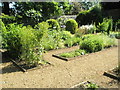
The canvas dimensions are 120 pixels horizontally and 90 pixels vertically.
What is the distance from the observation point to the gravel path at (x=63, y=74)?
4.04 metres

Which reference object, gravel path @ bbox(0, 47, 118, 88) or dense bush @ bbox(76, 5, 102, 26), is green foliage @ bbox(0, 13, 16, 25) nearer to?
gravel path @ bbox(0, 47, 118, 88)

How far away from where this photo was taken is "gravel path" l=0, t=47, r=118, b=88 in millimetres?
4039

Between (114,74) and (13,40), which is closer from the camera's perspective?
(114,74)

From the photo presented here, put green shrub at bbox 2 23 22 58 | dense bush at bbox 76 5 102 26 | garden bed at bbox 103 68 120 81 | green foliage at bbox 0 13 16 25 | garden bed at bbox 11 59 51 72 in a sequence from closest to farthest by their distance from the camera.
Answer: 1. garden bed at bbox 103 68 120 81
2. garden bed at bbox 11 59 51 72
3. green shrub at bbox 2 23 22 58
4. green foliage at bbox 0 13 16 25
5. dense bush at bbox 76 5 102 26

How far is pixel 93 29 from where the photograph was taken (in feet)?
39.0

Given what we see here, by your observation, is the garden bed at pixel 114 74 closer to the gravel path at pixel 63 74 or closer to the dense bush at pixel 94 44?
the gravel path at pixel 63 74

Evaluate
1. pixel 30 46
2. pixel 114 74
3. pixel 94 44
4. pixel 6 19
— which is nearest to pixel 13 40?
pixel 30 46

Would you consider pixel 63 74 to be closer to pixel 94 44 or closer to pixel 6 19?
pixel 94 44

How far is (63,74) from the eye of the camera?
4.65m

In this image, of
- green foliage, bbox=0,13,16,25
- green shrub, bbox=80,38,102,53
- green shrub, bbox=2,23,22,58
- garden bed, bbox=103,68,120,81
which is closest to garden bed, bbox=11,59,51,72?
green shrub, bbox=2,23,22,58

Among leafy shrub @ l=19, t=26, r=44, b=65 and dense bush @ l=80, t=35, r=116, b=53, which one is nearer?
leafy shrub @ l=19, t=26, r=44, b=65

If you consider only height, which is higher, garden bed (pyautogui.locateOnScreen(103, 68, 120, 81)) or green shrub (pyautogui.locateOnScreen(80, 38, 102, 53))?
green shrub (pyautogui.locateOnScreen(80, 38, 102, 53))

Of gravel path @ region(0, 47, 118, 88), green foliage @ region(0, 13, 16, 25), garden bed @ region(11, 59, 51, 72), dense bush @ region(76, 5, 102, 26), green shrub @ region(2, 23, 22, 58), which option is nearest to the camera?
gravel path @ region(0, 47, 118, 88)

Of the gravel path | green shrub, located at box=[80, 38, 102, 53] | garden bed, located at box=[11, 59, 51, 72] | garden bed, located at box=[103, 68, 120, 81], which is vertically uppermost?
green shrub, located at box=[80, 38, 102, 53]
